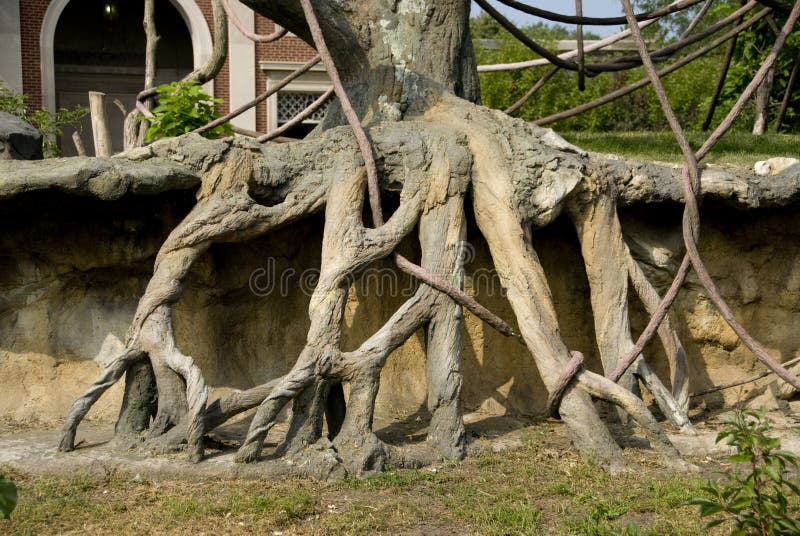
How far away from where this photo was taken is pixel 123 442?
18.8 feet

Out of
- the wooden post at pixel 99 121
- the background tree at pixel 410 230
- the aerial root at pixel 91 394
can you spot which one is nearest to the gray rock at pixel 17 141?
the background tree at pixel 410 230

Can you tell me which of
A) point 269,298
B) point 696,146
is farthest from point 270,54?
point 269,298

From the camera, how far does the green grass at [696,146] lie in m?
8.67

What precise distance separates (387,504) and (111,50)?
16742 mm

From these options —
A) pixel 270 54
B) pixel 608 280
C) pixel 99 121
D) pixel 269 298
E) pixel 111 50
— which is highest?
pixel 111 50

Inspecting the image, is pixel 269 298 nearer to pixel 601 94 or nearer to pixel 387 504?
pixel 387 504

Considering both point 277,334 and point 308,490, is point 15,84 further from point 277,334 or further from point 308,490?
point 308,490

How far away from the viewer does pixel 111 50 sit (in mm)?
19938

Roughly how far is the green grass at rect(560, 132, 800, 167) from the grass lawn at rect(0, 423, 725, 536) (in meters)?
3.75

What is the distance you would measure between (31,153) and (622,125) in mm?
16417

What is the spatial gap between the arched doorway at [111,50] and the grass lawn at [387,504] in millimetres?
15237

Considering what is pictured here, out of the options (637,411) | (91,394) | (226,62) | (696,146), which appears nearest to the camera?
(91,394)

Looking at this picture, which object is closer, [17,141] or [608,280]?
[608,280]

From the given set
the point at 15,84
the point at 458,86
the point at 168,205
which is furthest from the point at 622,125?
the point at 168,205
